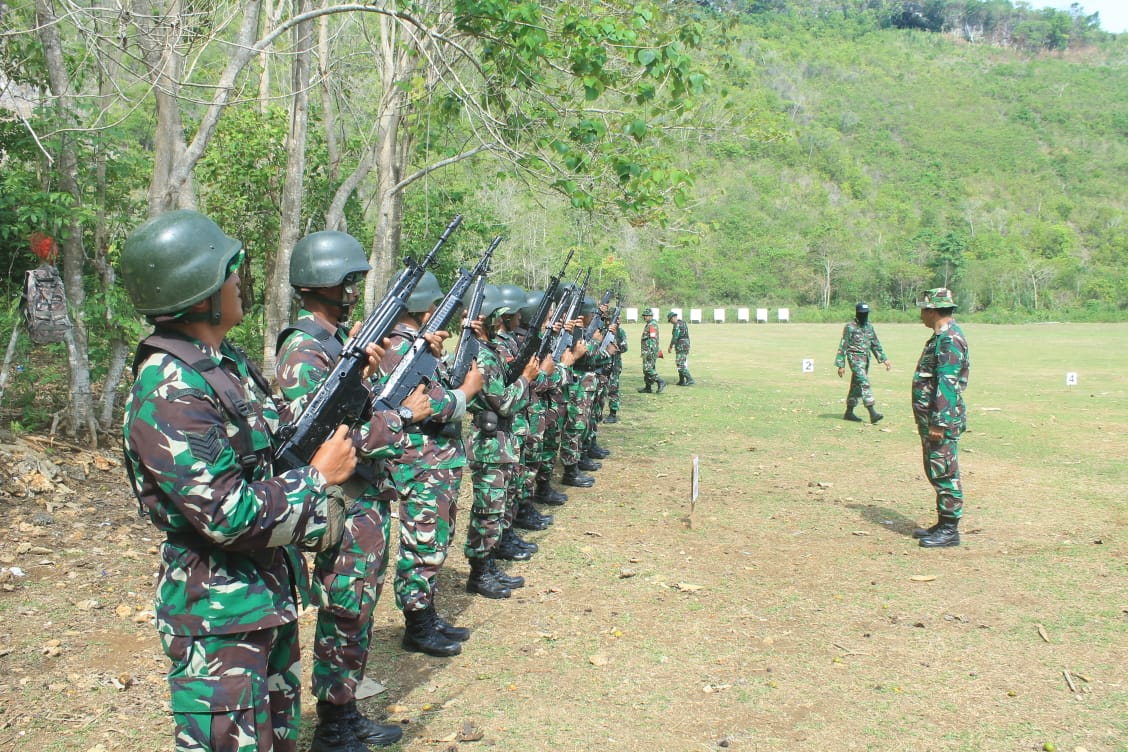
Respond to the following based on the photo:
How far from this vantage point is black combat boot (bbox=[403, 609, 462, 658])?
4.97 metres

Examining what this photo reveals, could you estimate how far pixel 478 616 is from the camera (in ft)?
18.5

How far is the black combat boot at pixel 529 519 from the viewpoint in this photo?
25.4 ft

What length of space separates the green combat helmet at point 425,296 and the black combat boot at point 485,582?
1780 millimetres

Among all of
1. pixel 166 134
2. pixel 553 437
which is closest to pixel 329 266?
pixel 166 134

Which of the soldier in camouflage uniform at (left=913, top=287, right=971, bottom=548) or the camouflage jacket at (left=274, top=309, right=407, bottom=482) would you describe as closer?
the camouflage jacket at (left=274, top=309, right=407, bottom=482)

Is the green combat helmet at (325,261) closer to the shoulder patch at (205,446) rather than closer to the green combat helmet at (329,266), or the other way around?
the green combat helmet at (329,266)

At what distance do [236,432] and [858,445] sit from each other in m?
11.0

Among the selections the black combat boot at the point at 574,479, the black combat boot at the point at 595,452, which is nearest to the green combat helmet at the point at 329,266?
the black combat boot at the point at 574,479

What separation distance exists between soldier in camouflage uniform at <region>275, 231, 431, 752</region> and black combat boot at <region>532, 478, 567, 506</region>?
4.79 m

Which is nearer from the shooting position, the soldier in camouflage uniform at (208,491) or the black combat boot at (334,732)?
the soldier in camouflage uniform at (208,491)

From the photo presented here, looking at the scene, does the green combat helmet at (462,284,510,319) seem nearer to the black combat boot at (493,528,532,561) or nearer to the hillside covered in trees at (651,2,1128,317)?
the black combat boot at (493,528,532,561)

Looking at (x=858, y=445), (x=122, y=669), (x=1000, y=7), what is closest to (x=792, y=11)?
(x=1000, y=7)

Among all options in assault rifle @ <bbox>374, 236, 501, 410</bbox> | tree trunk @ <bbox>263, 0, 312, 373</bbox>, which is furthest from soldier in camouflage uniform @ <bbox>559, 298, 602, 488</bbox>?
assault rifle @ <bbox>374, 236, 501, 410</bbox>

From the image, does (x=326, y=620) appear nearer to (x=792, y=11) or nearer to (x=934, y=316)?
(x=934, y=316)
